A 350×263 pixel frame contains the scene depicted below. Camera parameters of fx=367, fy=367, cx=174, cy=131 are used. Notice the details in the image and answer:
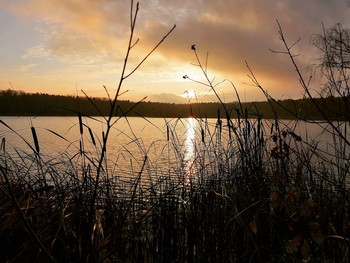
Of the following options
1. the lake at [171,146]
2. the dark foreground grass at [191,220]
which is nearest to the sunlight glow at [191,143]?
the lake at [171,146]

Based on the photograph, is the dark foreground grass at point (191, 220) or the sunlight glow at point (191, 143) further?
the sunlight glow at point (191, 143)

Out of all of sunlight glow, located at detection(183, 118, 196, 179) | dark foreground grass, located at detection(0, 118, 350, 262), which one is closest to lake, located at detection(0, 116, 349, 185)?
sunlight glow, located at detection(183, 118, 196, 179)

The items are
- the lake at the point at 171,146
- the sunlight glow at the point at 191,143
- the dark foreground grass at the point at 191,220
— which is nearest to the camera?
the dark foreground grass at the point at 191,220

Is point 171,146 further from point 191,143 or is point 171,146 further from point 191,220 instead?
point 191,220

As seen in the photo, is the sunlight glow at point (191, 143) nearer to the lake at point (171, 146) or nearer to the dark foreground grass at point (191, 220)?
the lake at point (171, 146)

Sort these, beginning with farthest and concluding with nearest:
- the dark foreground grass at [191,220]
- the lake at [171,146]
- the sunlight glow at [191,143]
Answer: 1. the sunlight glow at [191,143]
2. the lake at [171,146]
3. the dark foreground grass at [191,220]

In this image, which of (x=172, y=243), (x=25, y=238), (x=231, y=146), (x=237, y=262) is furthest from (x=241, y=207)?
(x=25, y=238)

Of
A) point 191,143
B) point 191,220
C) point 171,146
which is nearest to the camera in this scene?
point 191,220

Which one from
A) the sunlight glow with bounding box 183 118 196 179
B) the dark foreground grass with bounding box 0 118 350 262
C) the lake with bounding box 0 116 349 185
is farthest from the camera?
the sunlight glow with bounding box 183 118 196 179

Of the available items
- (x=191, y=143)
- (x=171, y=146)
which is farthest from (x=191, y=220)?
(x=171, y=146)

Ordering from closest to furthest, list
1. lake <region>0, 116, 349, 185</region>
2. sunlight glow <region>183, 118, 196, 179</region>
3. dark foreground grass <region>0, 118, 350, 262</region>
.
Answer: dark foreground grass <region>0, 118, 350, 262</region>, lake <region>0, 116, 349, 185</region>, sunlight glow <region>183, 118, 196, 179</region>

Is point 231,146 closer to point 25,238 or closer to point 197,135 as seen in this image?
point 197,135

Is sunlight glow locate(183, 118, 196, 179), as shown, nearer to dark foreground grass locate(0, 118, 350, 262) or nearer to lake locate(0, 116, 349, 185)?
lake locate(0, 116, 349, 185)

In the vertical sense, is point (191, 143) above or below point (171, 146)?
above
